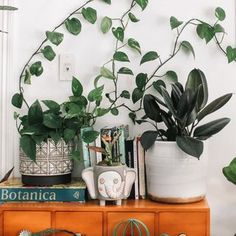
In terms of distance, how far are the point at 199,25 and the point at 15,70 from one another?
2.54 ft

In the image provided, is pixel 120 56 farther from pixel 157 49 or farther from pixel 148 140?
pixel 148 140

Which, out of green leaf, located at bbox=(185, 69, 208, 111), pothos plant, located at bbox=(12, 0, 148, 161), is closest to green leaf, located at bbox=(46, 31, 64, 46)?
pothos plant, located at bbox=(12, 0, 148, 161)

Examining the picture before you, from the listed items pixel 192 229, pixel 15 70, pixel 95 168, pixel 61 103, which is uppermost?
pixel 15 70

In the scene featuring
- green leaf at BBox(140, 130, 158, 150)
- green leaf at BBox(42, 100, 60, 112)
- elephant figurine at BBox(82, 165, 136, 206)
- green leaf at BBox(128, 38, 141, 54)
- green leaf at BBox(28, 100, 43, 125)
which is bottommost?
elephant figurine at BBox(82, 165, 136, 206)

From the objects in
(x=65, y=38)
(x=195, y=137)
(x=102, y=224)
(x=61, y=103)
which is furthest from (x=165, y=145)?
(x=65, y=38)

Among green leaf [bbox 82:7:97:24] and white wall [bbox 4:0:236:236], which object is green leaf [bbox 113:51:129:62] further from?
green leaf [bbox 82:7:97:24]

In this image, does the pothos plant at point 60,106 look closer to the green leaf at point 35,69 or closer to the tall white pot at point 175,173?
the green leaf at point 35,69

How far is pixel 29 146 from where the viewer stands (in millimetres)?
1632

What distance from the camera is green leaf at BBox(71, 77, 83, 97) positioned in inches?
69.6

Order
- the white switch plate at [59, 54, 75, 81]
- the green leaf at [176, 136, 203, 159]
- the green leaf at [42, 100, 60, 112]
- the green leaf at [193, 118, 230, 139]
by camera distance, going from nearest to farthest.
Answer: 1. the green leaf at [176, 136, 203, 159]
2. the green leaf at [193, 118, 230, 139]
3. the green leaf at [42, 100, 60, 112]
4. the white switch plate at [59, 54, 75, 81]

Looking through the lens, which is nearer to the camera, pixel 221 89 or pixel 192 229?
pixel 192 229

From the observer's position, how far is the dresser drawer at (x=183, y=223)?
61.7 inches

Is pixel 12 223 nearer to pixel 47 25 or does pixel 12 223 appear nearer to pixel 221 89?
pixel 47 25

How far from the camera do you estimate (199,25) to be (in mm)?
1816
